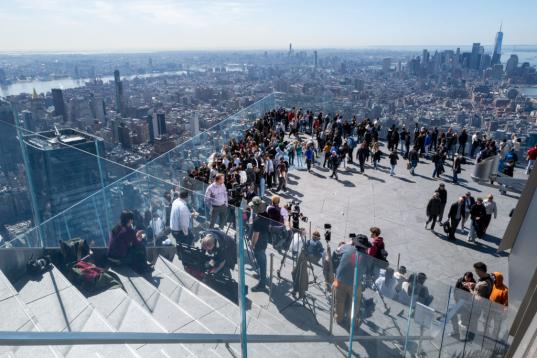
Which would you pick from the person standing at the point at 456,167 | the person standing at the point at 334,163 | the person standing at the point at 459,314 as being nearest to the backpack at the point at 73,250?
the person standing at the point at 459,314

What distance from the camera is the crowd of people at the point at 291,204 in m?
4.23

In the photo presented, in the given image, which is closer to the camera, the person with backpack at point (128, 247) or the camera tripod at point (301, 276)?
the person with backpack at point (128, 247)

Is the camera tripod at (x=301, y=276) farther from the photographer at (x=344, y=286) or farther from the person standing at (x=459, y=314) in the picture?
the person standing at (x=459, y=314)

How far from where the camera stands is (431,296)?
4.05 meters

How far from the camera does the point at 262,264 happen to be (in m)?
4.53

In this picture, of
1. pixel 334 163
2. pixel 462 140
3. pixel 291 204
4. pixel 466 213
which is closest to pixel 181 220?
pixel 291 204

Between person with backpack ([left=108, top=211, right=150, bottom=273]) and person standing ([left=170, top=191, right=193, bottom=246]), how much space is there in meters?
0.41

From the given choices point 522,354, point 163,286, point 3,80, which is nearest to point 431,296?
point 522,354

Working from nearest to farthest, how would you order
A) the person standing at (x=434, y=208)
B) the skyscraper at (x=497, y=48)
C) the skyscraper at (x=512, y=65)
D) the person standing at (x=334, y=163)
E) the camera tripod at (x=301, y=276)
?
the camera tripod at (x=301, y=276), the person standing at (x=434, y=208), the person standing at (x=334, y=163), the skyscraper at (x=512, y=65), the skyscraper at (x=497, y=48)

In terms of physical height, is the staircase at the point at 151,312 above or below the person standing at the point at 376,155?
above

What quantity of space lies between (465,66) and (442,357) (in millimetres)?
86235

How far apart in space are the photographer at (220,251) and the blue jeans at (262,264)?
388 millimetres

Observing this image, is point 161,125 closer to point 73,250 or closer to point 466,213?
point 466,213

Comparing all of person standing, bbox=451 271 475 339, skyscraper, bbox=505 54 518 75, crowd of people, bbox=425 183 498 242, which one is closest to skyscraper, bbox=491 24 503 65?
skyscraper, bbox=505 54 518 75
